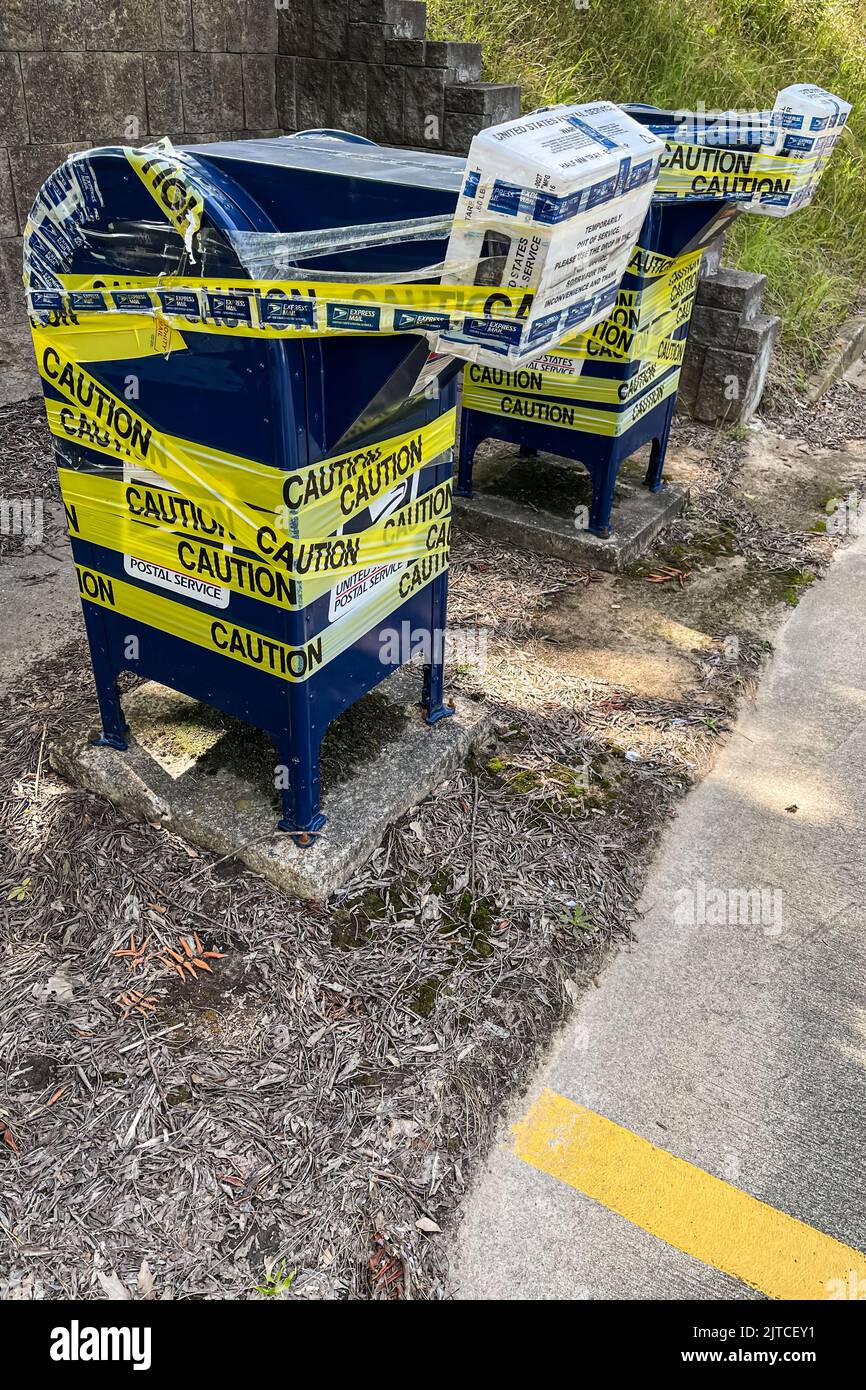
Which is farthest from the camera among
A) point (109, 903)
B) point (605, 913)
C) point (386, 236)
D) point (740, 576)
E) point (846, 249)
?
point (846, 249)

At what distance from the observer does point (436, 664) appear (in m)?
3.38

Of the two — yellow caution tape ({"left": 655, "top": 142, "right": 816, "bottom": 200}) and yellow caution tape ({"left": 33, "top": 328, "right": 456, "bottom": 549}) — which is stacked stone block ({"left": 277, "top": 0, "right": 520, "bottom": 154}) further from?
yellow caution tape ({"left": 33, "top": 328, "right": 456, "bottom": 549})

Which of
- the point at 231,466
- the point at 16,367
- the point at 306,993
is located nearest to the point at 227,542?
the point at 231,466

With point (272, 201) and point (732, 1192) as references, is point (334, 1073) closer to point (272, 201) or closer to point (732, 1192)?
point (732, 1192)

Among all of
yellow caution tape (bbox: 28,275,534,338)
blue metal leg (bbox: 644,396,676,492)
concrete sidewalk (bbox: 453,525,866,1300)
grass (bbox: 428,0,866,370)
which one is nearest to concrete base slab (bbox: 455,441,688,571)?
blue metal leg (bbox: 644,396,676,492)

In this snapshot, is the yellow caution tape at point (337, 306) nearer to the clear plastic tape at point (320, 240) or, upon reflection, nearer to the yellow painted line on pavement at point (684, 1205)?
the clear plastic tape at point (320, 240)

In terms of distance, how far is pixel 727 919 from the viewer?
10.6 ft

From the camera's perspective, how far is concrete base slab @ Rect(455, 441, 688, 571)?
506 centimetres

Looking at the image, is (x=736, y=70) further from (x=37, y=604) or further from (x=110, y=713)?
(x=110, y=713)

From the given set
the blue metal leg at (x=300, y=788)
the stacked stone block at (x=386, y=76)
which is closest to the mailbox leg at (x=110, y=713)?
the blue metal leg at (x=300, y=788)

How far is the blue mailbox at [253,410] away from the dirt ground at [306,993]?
0.44m

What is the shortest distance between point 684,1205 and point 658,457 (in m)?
4.01

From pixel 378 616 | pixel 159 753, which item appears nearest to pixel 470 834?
pixel 378 616

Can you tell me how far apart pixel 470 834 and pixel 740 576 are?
8.68ft
